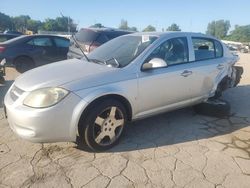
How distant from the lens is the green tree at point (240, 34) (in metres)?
121

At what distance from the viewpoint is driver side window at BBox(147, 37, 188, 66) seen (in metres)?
4.43

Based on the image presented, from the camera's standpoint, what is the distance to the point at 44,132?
3371 mm

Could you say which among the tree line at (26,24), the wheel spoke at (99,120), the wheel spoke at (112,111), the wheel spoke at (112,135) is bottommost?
the tree line at (26,24)

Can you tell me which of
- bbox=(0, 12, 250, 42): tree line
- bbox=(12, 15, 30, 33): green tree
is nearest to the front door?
bbox=(0, 12, 250, 42): tree line

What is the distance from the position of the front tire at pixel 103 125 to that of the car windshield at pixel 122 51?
0.65 meters

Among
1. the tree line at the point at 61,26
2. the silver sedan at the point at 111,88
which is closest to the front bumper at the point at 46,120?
the silver sedan at the point at 111,88

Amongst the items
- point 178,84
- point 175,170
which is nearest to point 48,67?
point 178,84

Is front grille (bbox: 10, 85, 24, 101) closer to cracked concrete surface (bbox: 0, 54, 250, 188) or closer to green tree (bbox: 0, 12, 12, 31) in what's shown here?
cracked concrete surface (bbox: 0, 54, 250, 188)

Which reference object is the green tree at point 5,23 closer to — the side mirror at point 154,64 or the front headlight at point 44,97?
the side mirror at point 154,64

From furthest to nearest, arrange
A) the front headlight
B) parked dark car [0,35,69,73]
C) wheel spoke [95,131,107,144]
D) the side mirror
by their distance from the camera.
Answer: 1. parked dark car [0,35,69,73]
2. the side mirror
3. wheel spoke [95,131,107,144]
4. the front headlight

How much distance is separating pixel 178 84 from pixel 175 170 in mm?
1580

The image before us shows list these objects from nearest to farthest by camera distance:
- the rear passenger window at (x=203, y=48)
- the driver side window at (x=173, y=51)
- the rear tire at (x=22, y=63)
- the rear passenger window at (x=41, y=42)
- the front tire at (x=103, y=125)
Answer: the front tire at (x=103, y=125) < the driver side window at (x=173, y=51) < the rear passenger window at (x=203, y=48) < the rear tire at (x=22, y=63) < the rear passenger window at (x=41, y=42)

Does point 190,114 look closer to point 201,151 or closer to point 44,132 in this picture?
point 201,151

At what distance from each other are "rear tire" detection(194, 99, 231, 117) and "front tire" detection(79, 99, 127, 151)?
6.87 ft
